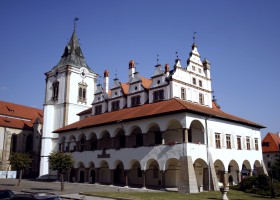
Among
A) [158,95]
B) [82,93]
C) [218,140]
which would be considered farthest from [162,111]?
[82,93]

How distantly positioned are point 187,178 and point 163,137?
5374 mm

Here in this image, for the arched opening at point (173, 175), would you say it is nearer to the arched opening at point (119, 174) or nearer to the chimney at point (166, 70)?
the arched opening at point (119, 174)

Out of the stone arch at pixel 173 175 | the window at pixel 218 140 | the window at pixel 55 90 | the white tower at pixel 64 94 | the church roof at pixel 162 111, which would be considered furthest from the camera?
the window at pixel 55 90

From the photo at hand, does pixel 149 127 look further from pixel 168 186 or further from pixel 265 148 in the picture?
pixel 265 148

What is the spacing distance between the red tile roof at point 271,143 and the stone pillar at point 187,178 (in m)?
39.6

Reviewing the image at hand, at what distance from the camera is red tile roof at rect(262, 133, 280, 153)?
201ft

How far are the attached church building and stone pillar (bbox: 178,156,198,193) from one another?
0.09 m

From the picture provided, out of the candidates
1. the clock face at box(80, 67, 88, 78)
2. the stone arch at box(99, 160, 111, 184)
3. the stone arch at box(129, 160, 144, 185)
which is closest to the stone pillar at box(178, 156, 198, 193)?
the stone arch at box(129, 160, 144, 185)

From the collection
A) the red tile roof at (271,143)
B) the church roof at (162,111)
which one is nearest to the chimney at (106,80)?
the church roof at (162,111)

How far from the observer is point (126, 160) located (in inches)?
1351

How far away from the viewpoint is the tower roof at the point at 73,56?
54.6 meters

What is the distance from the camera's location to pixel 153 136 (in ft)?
117

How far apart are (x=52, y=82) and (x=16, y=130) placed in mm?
13057

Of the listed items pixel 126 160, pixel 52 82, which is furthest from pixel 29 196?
pixel 52 82
